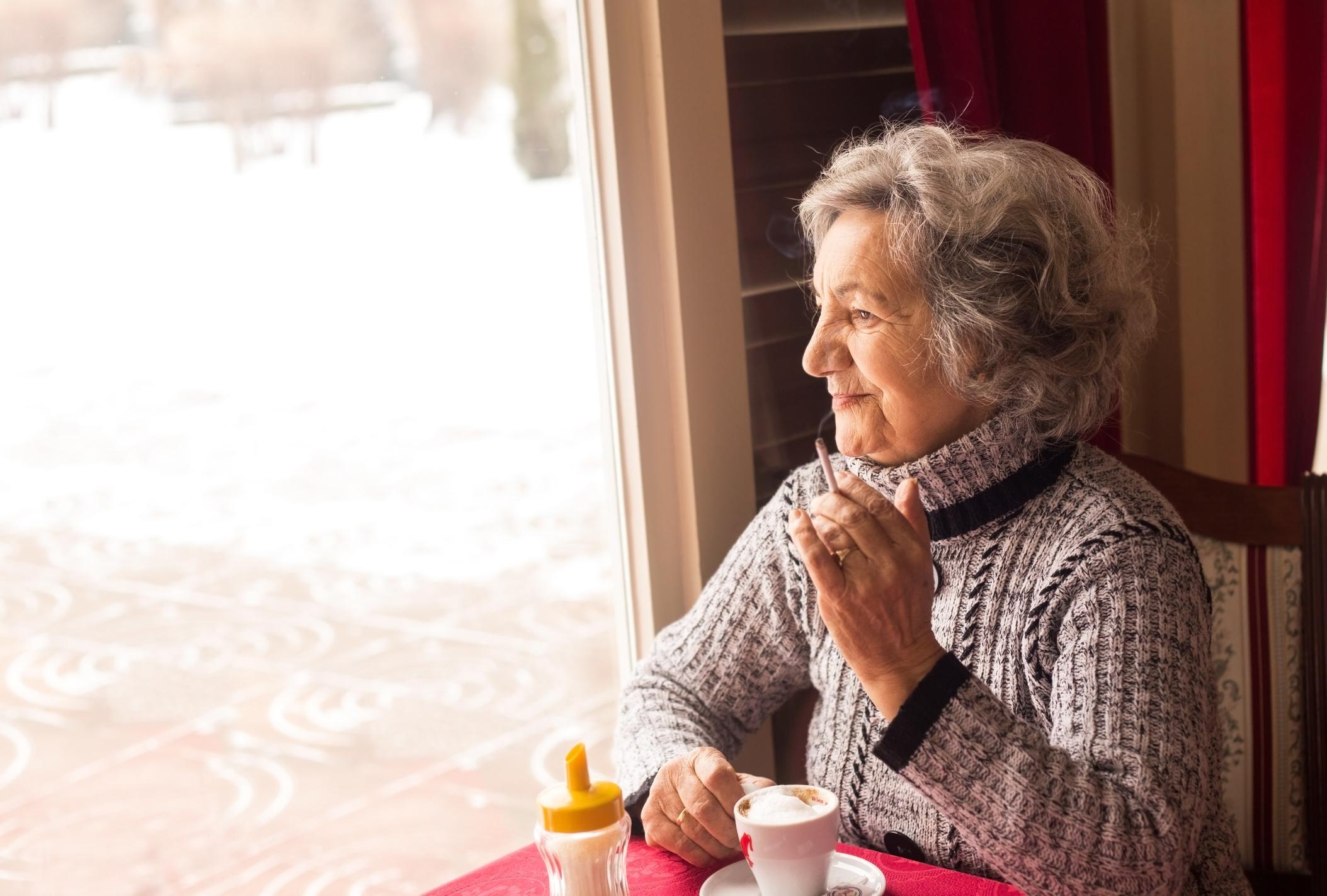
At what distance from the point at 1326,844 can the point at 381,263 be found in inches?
57.1

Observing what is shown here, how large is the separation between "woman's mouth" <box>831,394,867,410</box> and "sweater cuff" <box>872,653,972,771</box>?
0.44m

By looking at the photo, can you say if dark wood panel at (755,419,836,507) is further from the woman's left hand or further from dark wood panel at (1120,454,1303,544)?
the woman's left hand

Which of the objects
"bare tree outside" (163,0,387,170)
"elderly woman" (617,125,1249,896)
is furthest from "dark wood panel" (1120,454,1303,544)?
"bare tree outside" (163,0,387,170)

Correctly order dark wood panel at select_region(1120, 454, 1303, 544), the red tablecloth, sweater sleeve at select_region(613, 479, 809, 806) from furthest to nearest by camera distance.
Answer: dark wood panel at select_region(1120, 454, 1303, 544) < sweater sleeve at select_region(613, 479, 809, 806) < the red tablecloth

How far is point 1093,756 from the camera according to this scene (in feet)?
3.85

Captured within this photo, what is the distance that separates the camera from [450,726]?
1.83m

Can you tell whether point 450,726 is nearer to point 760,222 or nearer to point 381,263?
point 381,263

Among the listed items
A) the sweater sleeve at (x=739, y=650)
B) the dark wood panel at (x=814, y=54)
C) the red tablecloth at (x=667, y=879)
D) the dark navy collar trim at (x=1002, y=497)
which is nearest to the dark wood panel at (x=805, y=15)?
the dark wood panel at (x=814, y=54)

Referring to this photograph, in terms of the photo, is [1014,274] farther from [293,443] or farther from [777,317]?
[293,443]

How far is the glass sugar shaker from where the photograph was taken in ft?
3.39

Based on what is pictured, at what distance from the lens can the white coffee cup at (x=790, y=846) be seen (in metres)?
1.07

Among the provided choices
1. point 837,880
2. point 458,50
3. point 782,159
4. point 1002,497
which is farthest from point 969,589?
point 458,50

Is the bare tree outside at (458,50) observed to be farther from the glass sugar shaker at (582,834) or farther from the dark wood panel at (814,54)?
the glass sugar shaker at (582,834)

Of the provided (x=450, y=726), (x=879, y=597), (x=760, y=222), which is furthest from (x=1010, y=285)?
(x=450, y=726)
